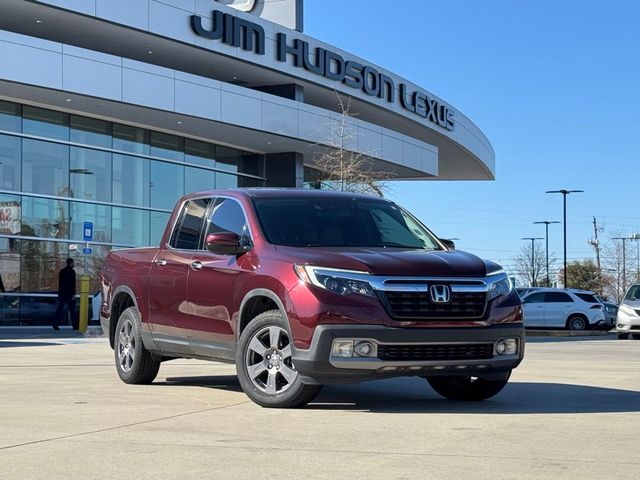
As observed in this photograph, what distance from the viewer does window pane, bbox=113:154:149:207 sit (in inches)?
1313

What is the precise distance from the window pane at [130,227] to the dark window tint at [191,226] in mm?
22952

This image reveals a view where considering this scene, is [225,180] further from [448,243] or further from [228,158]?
[448,243]

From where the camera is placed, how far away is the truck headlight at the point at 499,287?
28.2 ft

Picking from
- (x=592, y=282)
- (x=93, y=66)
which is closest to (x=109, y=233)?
(x=93, y=66)

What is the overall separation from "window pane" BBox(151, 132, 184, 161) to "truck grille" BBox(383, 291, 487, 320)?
1085 inches

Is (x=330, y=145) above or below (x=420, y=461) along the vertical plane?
above

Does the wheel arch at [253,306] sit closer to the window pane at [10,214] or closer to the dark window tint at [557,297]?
the window pane at [10,214]

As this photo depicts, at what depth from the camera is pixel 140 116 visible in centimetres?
3250

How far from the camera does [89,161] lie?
3234 centimetres

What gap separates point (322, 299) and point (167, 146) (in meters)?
28.3

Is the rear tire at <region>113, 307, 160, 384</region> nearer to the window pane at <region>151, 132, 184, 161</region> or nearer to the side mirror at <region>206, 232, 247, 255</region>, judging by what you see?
the side mirror at <region>206, 232, 247, 255</region>

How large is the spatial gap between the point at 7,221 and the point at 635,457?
2556 centimetres

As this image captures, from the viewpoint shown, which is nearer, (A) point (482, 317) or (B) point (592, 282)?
(A) point (482, 317)

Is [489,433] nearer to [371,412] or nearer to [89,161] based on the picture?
[371,412]
